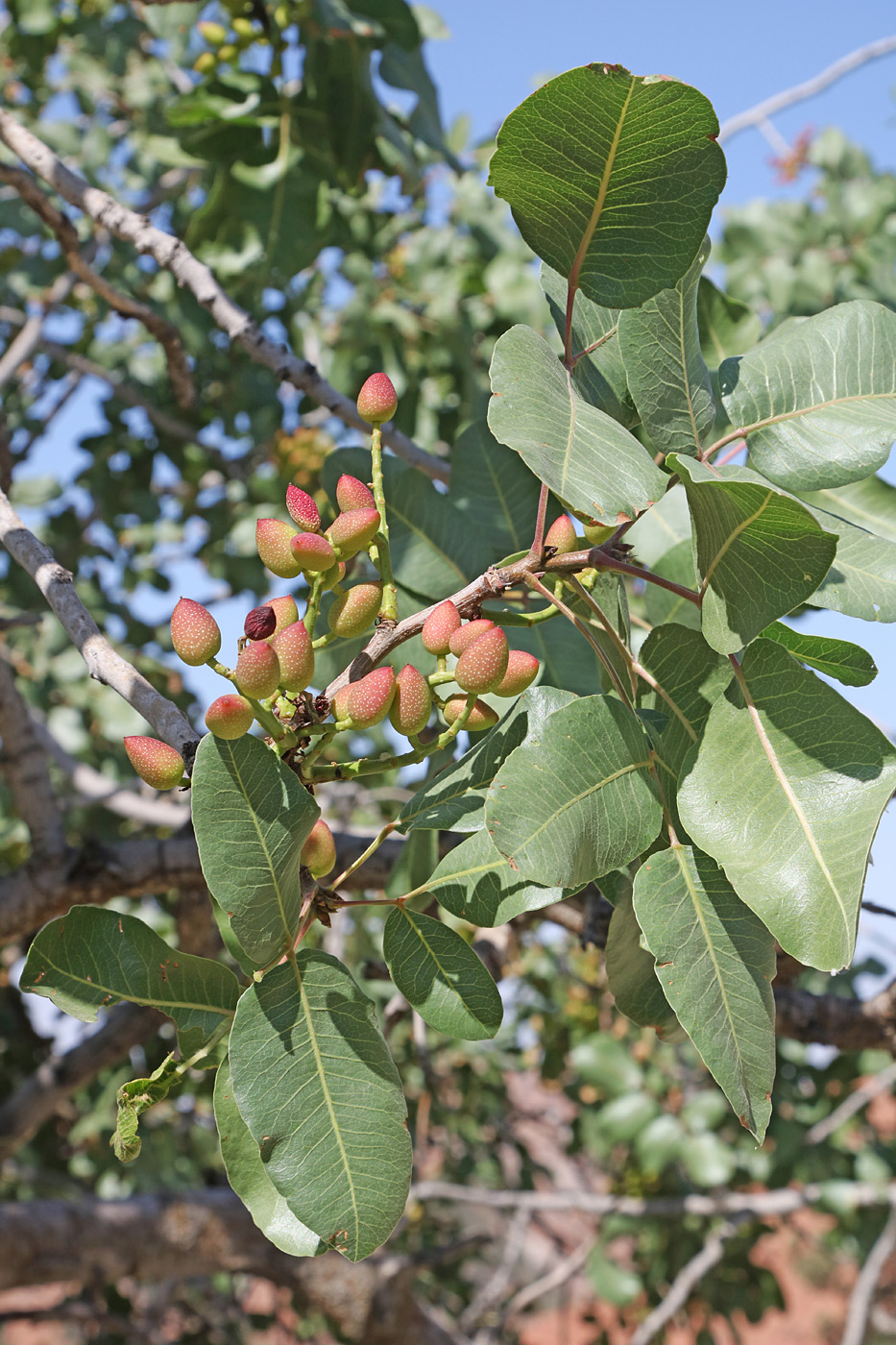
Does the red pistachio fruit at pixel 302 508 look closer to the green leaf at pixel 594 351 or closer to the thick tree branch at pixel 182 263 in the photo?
the green leaf at pixel 594 351

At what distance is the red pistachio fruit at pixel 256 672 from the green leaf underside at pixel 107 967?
0.18 m

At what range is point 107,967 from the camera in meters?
0.64

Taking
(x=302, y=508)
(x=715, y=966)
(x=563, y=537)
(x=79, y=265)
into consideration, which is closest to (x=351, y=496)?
(x=302, y=508)

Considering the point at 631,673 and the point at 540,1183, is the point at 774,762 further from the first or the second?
the point at 540,1183

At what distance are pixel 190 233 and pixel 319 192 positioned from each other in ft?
0.71

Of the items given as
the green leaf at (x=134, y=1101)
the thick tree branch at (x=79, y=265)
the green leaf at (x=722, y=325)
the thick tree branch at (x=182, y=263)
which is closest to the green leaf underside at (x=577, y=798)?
the green leaf at (x=134, y=1101)

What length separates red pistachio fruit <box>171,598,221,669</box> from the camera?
24.0 inches

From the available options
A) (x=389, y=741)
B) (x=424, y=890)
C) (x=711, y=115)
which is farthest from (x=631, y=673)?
(x=389, y=741)

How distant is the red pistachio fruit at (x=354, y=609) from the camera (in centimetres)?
66

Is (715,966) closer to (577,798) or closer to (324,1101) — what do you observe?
(577,798)

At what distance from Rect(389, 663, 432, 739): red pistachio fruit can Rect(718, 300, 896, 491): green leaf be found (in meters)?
0.29

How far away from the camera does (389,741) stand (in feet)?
7.75

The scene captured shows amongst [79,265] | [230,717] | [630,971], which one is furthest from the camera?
[79,265]

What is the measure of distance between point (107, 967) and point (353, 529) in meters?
0.31
